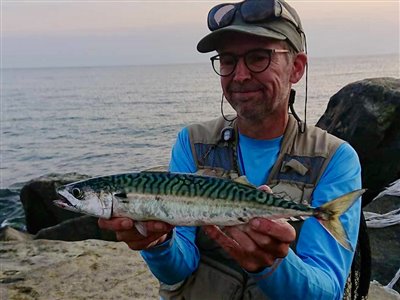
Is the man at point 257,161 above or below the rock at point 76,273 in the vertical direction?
above

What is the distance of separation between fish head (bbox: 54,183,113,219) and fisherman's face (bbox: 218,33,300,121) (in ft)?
3.95

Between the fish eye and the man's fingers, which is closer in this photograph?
the man's fingers

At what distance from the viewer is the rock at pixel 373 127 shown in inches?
378

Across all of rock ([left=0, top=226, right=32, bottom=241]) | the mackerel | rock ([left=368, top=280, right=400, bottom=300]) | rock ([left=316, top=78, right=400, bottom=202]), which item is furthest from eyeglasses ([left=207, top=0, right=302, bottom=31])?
rock ([left=0, top=226, right=32, bottom=241])

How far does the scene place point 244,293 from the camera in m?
3.50

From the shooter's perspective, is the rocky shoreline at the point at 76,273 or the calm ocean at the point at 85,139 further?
the calm ocean at the point at 85,139

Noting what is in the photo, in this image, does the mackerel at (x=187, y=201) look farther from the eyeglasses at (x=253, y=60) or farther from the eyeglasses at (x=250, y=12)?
the eyeglasses at (x=250, y=12)

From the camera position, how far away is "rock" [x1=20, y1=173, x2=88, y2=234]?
12.3m

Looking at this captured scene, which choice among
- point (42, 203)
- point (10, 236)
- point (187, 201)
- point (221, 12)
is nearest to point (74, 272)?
point (187, 201)

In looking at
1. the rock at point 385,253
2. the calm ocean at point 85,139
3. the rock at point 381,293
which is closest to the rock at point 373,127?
the rock at point 385,253

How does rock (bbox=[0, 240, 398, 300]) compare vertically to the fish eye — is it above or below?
below

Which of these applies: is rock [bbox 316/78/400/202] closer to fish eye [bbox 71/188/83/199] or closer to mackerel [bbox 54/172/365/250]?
mackerel [bbox 54/172/365/250]

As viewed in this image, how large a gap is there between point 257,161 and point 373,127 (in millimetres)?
6574

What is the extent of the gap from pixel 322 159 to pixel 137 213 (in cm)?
141
